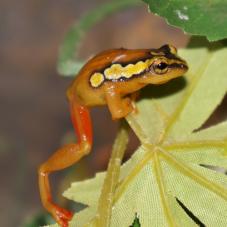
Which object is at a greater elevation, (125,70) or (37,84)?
(125,70)

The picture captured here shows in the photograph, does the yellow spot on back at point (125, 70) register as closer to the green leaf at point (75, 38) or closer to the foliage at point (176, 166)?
the foliage at point (176, 166)

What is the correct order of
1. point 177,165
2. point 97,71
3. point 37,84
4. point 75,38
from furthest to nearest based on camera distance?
point 37,84 → point 75,38 → point 97,71 → point 177,165

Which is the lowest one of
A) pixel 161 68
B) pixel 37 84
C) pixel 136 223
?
pixel 37 84

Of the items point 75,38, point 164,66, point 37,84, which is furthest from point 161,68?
point 37,84

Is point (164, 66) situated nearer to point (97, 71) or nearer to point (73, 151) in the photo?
point (97, 71)

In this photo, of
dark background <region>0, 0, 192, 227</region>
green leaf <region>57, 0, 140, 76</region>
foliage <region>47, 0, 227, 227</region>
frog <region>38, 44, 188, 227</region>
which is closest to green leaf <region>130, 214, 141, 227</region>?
foliage <region>47, 0, 227, 227</region>

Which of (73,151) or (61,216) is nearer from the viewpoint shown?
(61,216)

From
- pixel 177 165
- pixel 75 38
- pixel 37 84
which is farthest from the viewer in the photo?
pixel 37 84
